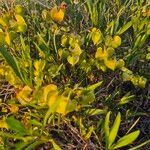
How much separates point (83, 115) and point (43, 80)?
7.2 inches

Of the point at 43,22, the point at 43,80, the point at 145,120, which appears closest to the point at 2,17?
the point at 43,22

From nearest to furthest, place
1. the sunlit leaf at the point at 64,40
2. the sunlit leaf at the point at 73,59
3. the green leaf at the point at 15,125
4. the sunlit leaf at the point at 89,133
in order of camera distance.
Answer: the green leaf at the point at 15,125, the sunlit leaf at the point at 89,133, the sunlit leaf at the point at 73,59, the sunlit leaf at the point at 64,40

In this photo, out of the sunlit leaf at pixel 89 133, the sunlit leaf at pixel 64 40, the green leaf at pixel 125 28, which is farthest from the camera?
the green leaf at pixel 125 28

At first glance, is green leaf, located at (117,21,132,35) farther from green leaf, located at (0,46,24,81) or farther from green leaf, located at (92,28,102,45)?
green leaf, located at (0,46,24,81)

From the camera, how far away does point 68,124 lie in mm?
1300

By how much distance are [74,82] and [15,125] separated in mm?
375

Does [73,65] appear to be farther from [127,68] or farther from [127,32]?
[127,32]

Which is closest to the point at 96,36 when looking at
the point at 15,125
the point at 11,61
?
the point at 11,61

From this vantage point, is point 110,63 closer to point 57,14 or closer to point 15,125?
point 57,14

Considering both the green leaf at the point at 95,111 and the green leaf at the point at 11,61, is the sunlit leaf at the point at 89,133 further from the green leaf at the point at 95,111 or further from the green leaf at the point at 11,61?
the green leaf at the point at 11,61

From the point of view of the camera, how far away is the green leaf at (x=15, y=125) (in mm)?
1128

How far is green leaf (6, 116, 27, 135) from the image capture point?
1.13 m

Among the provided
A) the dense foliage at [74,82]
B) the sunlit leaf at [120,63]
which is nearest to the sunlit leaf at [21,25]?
the dense foliage at [74,82]

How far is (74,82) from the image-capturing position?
1.47 metres
